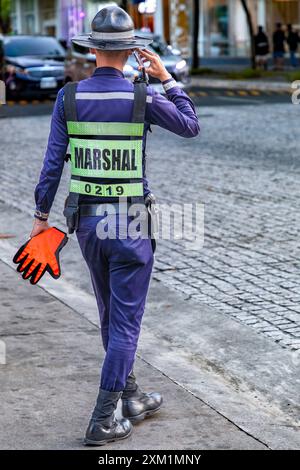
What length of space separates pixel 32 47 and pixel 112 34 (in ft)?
85.5

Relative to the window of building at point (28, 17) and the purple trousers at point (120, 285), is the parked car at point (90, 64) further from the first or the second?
the window of building at point (28, 17)

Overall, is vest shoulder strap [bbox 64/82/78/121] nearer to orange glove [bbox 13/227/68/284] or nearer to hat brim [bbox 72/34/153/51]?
hat brim [bbox 72/34/153/51]

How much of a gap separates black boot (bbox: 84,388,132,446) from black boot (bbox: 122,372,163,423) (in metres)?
0.21

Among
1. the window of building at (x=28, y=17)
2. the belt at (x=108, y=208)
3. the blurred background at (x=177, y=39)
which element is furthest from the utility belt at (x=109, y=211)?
the window of building at (x=28, y=17)

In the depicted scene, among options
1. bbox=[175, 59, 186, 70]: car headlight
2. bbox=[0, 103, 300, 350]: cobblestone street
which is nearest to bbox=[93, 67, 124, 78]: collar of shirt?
bbox=[0, 103, 300, 350]: cobblestone street

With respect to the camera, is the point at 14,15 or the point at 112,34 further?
the point at 14,15

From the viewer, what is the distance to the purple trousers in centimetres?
481

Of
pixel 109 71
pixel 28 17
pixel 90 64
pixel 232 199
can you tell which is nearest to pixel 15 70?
pixel 90 64

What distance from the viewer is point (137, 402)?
516 cm

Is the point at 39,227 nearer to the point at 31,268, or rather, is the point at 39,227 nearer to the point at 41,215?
the point at 41,215

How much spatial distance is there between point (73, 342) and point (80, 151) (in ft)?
6.36

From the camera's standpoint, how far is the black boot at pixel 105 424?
15.9ft

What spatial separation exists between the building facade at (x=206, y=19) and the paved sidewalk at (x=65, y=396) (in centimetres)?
3561

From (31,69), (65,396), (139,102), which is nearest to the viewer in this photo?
(139,102)
